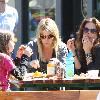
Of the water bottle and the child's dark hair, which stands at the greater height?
the child's dark hair

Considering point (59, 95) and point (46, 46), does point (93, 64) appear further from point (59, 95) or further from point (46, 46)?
point (59, 95)

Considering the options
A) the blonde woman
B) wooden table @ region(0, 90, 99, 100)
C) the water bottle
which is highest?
the blonde woman

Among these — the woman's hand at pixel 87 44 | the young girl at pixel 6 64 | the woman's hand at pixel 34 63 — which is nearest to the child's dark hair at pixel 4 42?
the young girl at pixel 6 64

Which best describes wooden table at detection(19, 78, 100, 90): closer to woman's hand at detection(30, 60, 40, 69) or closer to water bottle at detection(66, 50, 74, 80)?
water bottle at detection(66, 50, 74, 80)

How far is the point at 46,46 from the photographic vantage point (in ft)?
22.0

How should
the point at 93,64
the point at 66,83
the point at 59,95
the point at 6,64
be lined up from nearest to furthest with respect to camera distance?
the point at 59,95, the point at 6,64, the point at 66,83, the point at 93,64

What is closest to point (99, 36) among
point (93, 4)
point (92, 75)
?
point (92, 75)

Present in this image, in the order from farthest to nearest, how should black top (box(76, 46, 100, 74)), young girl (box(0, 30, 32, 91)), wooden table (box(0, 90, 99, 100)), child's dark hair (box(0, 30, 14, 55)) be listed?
black top (box(76, 46, 100, 74)) → child's dark hair (box(0, 30, 14, 55)) → young girl (box(0, 30, 32, 91)) → wooden table (box(0, 90, 99, 100))

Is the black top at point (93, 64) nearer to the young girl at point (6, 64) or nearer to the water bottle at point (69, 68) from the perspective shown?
the water bottle at point (69, 68)

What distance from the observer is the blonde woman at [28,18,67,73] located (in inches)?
260

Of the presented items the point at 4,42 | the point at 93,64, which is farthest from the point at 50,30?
the point at 4,42

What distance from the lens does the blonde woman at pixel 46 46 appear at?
6605 millimetres

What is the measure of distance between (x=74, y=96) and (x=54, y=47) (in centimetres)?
191

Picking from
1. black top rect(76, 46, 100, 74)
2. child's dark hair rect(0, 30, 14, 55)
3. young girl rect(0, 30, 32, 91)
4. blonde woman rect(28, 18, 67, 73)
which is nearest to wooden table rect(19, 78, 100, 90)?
young girl rect(0, 30, 32, 91)
